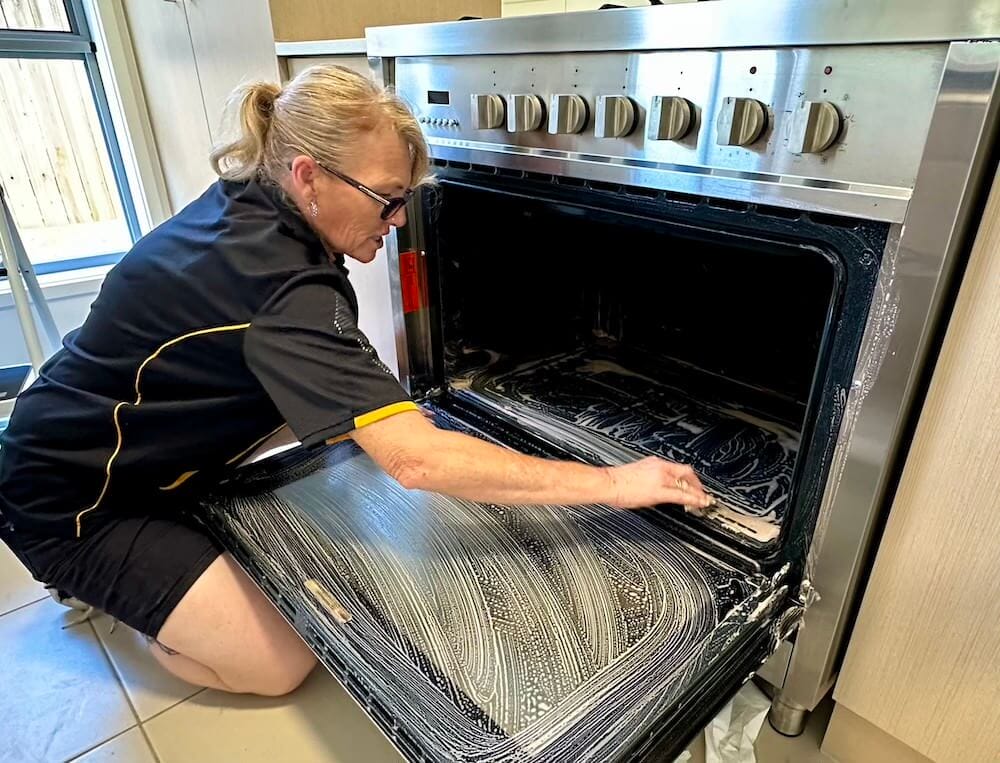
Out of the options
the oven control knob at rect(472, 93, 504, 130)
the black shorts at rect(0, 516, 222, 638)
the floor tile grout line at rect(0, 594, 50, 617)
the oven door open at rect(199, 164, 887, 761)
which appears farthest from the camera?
the floor tile grout line at rect(0, 594, 50, 617)

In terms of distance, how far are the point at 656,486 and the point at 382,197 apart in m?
0.51

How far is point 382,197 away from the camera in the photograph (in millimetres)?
824

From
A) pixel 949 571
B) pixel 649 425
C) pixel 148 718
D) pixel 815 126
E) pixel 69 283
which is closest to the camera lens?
pixel 815 126

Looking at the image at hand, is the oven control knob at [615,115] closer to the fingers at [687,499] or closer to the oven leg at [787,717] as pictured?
the fingers at [687,499]

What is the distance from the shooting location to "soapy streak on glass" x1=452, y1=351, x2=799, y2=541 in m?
0.97

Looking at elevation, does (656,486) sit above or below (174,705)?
above

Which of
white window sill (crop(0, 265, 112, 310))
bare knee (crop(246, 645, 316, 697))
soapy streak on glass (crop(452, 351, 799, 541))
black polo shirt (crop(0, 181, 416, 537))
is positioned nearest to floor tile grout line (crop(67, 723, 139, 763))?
bare knee (crop(246, 645, 316, 697))

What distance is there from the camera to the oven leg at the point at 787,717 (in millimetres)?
940

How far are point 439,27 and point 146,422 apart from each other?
0.69 metres

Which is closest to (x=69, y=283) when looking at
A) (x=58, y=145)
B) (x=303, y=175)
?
(x=58, y=145)

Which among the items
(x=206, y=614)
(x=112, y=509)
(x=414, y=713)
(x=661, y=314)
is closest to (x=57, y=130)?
(x=112, y=509)

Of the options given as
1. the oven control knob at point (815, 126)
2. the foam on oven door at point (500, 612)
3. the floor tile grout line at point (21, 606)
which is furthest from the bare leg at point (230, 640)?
the oven control knob at point (815, 126)

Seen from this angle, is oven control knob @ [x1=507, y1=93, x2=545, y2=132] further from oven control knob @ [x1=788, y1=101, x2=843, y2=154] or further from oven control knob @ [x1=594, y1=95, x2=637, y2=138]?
oven control knob @ [x1=788, y1=101, x2=843, y2=154]

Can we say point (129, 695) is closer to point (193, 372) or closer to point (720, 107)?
point (193, 372)
